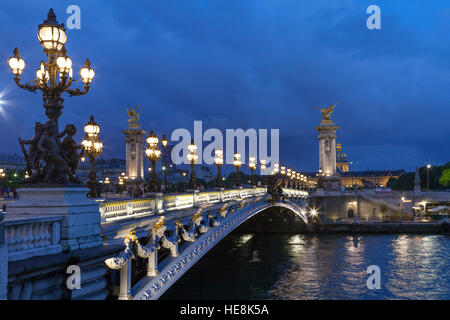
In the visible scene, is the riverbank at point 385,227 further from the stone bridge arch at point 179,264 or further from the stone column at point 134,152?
the stone column at point 134,152

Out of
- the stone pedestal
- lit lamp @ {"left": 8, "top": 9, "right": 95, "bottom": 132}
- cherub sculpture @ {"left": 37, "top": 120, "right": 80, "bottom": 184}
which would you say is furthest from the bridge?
lit lamp @ {"left": 8, "top": 9, "right": 95, "bottom": 132}

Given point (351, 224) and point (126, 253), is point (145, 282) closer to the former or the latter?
point (126, 253)

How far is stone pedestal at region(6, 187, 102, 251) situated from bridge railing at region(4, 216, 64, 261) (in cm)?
15

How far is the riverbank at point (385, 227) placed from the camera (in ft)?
183

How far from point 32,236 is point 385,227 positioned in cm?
5455

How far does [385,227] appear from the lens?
56.7 m

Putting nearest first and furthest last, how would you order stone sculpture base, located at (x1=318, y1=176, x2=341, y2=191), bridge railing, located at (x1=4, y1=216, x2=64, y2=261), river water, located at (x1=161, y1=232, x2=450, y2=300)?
bridge railing, located at (x1=4, y1=216, x2=64, y2=261), river water, located at (x1=161, y1=232, x2=450, y2=300), stone sculpture base, located at (x1=318, y1=176, x2=341, y2=191)

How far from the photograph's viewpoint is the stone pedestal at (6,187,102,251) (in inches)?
323

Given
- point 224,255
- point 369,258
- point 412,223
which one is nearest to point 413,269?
point 369,258

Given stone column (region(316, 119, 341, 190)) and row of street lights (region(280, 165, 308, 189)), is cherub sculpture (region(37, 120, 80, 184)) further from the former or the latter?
stone column (region(316, 119, 341, 190))

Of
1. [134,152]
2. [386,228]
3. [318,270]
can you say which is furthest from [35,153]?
[134,152]

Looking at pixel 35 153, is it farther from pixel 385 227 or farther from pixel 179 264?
pixel 385 227
